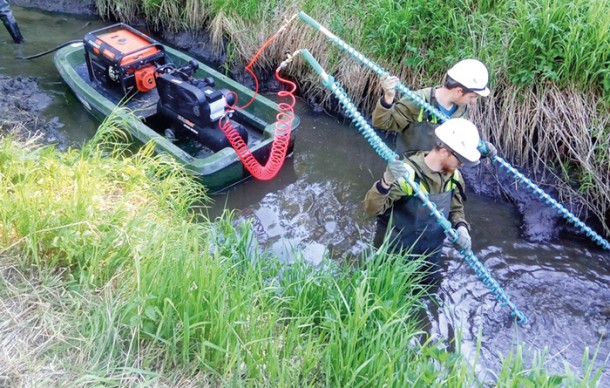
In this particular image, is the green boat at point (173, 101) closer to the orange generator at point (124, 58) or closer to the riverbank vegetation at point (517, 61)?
the orange generator at point (124, 58)

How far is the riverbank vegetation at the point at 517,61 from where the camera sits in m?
4.68

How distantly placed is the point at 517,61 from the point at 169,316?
3.87m

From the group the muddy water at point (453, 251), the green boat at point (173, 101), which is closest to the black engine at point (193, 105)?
the green boat at point (173, 101)

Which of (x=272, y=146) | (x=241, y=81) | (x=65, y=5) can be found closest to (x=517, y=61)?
(x=272, y=146)

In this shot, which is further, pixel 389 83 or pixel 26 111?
pixel 26 111

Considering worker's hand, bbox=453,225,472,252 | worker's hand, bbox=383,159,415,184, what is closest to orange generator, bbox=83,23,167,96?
worker's hand, bbox=383,159,415,184

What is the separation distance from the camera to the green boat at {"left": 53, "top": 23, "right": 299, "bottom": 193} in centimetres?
496

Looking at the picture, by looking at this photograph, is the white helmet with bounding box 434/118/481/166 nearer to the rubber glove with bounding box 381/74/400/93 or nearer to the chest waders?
the chest waders

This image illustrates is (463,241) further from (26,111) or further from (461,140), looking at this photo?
(26,111)

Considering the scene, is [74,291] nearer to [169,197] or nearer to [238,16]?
[169,197]

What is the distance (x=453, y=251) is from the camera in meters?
4.64

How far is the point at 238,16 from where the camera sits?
6.58m

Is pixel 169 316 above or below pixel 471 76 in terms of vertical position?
below

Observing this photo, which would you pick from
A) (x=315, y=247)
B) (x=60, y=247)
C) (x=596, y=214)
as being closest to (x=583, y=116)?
(x=596, y=214)
